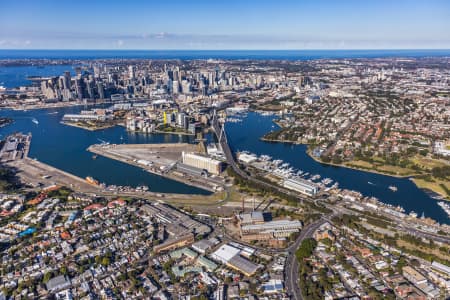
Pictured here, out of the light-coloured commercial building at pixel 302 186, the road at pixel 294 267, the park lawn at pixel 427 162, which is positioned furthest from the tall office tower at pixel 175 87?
the road at pixel 294 267

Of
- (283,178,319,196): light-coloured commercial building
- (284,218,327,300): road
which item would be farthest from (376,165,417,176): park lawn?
(284,218,327,300): road

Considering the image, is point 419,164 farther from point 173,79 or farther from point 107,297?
point 173,79

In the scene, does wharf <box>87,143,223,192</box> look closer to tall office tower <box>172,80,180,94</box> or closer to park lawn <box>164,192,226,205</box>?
park lawn <box>164,192,226,205</box>

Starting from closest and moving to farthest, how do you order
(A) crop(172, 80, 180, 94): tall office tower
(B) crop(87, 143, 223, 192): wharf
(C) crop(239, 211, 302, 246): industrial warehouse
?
(C) crop(239, 211, 302, 246): industrial warehouse
(B) crop(87, 143, 223, 192): wharf
(A) crop(172, 80, 180, 94): tall office tower

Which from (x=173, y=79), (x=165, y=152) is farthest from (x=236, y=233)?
(x=173, y=79)

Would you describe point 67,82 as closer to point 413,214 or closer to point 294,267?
point 294,267

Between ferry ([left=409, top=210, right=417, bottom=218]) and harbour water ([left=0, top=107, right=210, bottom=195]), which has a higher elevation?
harbour water ([left=0, top=107, right=210, bottom=195])
